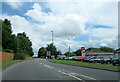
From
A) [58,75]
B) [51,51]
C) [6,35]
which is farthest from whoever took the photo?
[51,51]

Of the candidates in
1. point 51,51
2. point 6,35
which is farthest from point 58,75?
point 51,51

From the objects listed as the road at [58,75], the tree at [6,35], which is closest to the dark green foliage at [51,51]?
the tree at [6,35]

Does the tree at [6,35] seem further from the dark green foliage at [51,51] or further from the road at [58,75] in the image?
the dark green foliage at [51,51]

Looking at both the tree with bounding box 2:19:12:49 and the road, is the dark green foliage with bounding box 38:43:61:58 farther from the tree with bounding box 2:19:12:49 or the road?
the road

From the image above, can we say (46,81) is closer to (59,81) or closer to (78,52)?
(59,81)

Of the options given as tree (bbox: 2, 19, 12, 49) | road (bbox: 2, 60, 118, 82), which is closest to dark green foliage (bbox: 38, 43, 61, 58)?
tree (bbox: 2, 19, 12, 49)

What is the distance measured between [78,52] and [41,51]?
36.1m

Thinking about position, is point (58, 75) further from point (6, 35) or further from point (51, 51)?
point (51, 51)

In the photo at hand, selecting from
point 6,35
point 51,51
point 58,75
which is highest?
point 6,35

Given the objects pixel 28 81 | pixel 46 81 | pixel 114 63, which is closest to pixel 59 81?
pixel 46 81

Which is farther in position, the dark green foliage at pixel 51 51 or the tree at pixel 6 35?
the dark green foliage at pixel 51 51

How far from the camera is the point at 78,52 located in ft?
549

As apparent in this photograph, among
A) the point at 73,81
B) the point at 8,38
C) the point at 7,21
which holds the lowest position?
the point at 73,81

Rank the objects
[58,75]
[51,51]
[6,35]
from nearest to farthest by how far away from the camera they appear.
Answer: [58,75] → [6,35] → [51,51]
